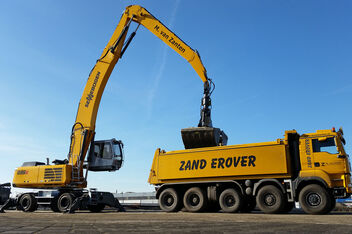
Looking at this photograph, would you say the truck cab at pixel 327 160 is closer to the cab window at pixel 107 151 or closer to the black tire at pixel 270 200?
the black tire at pixel 270 200

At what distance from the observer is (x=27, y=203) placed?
1656 cm

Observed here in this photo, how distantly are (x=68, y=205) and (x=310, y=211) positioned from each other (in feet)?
35.0

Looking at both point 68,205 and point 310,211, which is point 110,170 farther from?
point 310,211

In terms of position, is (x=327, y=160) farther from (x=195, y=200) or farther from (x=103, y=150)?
(x=103, y=150)

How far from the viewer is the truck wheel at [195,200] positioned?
13886 mm

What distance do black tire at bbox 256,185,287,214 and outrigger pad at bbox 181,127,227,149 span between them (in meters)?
3.09

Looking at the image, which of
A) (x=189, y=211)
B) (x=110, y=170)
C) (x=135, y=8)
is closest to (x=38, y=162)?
(x=110, y=170)

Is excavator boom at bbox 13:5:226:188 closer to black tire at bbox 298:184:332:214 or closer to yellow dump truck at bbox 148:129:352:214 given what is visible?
yellow dump truck at bbox 148:129:352:214

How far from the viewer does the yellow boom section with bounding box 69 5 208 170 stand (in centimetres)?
1642

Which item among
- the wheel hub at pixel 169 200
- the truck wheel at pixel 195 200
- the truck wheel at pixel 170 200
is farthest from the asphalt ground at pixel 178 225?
the wheel hub at pixel 169 200

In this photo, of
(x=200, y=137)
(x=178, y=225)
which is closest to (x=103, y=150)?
(x=200, y=137)

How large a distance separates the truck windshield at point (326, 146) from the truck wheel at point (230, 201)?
3581 millimetres

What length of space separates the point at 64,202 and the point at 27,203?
2.52 meters

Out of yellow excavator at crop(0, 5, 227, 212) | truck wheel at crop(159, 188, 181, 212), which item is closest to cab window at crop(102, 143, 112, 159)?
yellow excavator at crop(0, 5, 227, 212)
